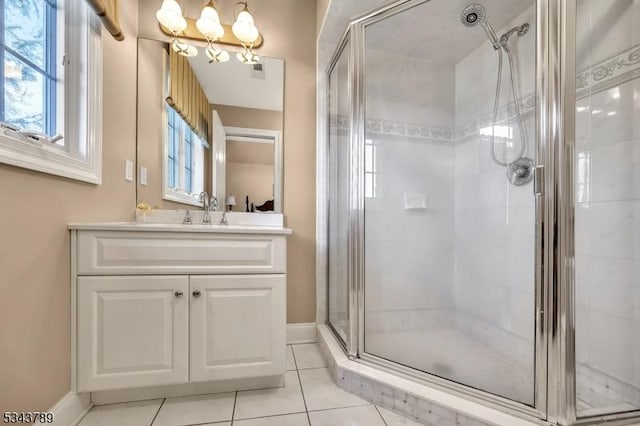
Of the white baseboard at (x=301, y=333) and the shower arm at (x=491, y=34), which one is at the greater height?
the shower arm at (x=491, y=34)

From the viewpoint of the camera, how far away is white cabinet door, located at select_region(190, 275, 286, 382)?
1.18 m

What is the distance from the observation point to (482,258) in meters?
1.75

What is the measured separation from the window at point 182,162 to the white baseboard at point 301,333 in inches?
42.1

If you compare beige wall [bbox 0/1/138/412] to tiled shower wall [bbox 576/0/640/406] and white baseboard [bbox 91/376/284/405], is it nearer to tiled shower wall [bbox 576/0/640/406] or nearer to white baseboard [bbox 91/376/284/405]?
white baseboard [bbox 91/376/284/405]

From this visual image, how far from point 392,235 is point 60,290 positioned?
1.73 metres

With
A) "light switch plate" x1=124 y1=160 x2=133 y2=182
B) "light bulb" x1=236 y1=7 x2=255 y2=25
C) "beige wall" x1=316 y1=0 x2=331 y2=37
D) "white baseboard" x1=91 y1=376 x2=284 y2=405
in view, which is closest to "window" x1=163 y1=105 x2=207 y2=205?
"light switch plate" x1=124 y1=160 x2=133 y2=182

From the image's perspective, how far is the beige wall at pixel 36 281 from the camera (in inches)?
32.4

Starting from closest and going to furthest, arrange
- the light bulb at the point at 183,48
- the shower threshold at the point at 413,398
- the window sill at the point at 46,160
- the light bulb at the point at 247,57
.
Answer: the window sill at the point at 46,160 → the shower threshold at the point at 413,398 → the light bulb at the point at 183,48 → the light bulb at the point at 247,57

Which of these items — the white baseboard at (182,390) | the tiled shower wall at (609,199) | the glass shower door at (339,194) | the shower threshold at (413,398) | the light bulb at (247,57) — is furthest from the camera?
the light bulb at (247,57)

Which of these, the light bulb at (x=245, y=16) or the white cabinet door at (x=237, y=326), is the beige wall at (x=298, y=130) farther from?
the white cabinet door at (x=237, y=326)

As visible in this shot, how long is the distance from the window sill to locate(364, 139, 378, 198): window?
4.36ft

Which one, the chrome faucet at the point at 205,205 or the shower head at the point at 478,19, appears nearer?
the shower head at the point at 478,19

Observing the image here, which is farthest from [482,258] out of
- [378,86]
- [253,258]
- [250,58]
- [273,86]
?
[250,58]

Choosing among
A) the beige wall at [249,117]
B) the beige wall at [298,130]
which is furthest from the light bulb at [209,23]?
the beige wall at [249,117]
